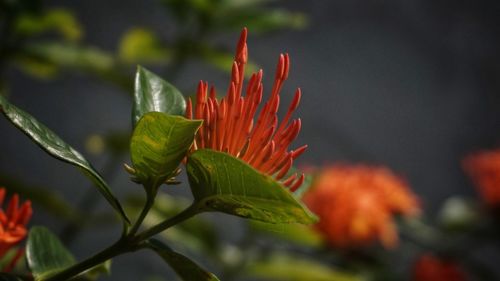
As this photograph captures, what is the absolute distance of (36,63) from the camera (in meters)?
1.13

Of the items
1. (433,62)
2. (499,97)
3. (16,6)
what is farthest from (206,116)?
(499,97)

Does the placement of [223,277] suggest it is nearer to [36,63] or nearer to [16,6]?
[36,63]

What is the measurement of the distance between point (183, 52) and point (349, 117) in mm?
1362

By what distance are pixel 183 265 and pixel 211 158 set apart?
7cm

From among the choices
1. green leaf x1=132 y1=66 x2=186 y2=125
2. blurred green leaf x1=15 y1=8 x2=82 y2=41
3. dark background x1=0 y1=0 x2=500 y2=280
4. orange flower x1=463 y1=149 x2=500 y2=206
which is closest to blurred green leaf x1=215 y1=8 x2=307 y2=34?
blurred green leaf x1=15 y1=8 x2=82 y2=41

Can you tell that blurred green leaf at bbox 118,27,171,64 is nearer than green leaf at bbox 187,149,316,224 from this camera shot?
No

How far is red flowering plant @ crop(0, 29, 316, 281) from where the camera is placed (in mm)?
354

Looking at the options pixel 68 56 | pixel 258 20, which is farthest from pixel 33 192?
pixel 258 20

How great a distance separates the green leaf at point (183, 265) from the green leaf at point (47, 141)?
25mm

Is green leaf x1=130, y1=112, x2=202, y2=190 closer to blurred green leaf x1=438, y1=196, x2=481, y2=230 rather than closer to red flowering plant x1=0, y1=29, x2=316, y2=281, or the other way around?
red flowering plant x1=0, y1=29, x2=316, y2=281

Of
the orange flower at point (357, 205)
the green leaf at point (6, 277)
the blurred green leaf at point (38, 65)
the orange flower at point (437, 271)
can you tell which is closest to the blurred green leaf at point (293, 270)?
the orange flower at point (357, 205)

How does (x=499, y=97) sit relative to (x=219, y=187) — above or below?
above

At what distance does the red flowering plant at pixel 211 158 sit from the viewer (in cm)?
35

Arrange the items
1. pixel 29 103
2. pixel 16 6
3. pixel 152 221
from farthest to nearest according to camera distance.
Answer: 1. pixel 29 103
2. pixel 152 221
3. pixel 16 6
